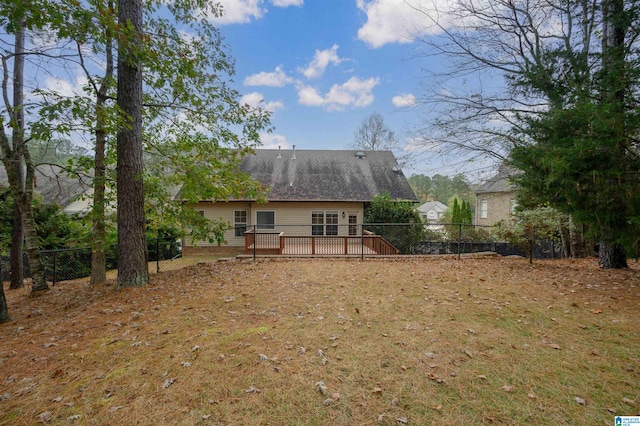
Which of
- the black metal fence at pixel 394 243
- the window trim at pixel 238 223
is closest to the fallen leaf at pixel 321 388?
the black metal fence at pixel 394 243

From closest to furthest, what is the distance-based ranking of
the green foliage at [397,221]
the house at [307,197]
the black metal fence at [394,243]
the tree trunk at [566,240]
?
the tree trunk at [566,240] < the black metal fence at [394,243] < the green foliage at [397,221] < the house at [307,197]

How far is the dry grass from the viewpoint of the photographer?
2.19m

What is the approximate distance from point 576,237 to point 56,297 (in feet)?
52.3

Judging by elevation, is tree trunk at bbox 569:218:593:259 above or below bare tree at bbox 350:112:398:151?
below

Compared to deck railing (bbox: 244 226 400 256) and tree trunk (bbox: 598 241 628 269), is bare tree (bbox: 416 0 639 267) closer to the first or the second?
→ tree trunk (bbox: 598 241 628 269)

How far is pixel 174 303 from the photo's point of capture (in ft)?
15.8

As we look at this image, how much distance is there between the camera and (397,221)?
43.5ft

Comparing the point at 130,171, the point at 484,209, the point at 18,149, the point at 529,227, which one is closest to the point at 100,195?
the point at 130,171

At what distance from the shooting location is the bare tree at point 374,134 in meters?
25.8

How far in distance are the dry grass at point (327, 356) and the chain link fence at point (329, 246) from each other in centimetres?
442

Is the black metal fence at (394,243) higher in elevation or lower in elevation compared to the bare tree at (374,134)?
lower

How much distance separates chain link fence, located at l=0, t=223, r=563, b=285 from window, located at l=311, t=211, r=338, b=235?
0.19 ft

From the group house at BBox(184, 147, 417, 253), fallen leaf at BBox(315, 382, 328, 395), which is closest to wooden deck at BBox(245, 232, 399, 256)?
house at BBox(184, 147, 417, 253)

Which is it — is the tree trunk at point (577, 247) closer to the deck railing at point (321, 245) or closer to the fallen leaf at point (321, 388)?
the deck railing at point (321, 245)
